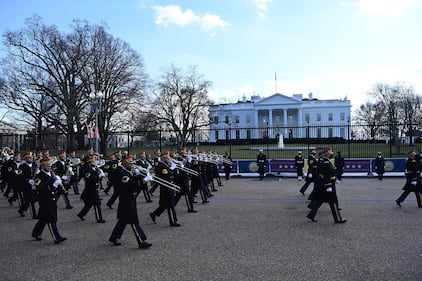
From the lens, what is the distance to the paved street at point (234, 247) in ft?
16.8

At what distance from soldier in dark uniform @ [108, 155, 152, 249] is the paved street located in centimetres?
22

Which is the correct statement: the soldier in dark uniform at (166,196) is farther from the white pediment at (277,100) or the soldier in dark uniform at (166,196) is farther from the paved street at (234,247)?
the white pediment at (277,100)

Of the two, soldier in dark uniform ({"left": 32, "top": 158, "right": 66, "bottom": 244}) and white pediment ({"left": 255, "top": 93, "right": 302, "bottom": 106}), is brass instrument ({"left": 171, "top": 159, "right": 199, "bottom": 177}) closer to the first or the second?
soldier in dark uniform ({"left": 32, "top": 158, "right": 66, "bottom": 244})

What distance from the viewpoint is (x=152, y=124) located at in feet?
144

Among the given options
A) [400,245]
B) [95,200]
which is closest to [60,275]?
[95,200]

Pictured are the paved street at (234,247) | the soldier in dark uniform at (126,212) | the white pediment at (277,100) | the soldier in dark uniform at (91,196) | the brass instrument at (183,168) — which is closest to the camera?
the paved street at (234,247)

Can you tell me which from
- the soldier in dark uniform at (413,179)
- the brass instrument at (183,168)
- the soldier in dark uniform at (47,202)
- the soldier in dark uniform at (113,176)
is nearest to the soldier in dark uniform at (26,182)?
the soldier in dark uniform at (113,176)

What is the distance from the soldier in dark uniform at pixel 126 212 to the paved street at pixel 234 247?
22 centimetres

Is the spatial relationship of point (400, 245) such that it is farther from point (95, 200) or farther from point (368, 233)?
point (95, 200)

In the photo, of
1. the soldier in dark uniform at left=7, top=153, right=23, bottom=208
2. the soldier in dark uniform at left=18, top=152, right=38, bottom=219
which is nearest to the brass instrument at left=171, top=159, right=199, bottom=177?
the soldier in dark uniform at left=18, top=152, right=38, bottom=219

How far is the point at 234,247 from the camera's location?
636cm

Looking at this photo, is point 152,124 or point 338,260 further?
point 152,124

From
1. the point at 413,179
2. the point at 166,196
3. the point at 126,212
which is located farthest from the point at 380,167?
the point at 126,212

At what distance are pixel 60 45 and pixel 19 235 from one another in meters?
32.3
